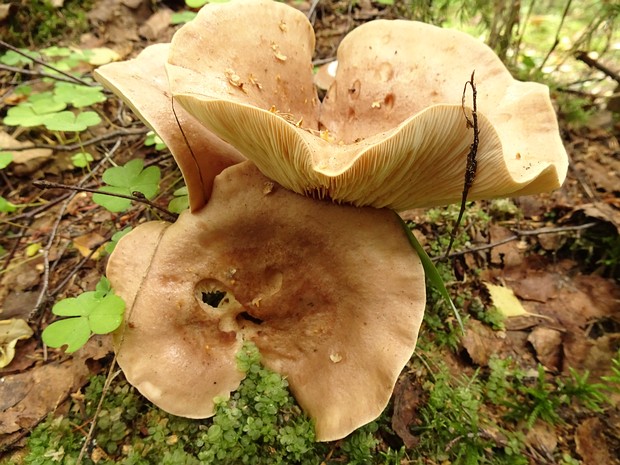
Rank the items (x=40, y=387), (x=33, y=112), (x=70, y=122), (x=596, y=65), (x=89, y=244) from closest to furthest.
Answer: (x=40, y=387), (x=70, y=122), (x=89, y=244), (x=33, y=112), (x=596, y=65)

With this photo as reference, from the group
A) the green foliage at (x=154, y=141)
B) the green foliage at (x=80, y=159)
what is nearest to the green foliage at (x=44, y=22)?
the green foliage at (x=80, y=159)

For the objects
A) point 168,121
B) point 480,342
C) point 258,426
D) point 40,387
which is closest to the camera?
point 258,426

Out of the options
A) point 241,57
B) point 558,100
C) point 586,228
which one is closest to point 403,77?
point 241,57

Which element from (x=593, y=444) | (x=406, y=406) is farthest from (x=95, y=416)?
(x=593, y=444)

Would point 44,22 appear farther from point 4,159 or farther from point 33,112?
point 4,159

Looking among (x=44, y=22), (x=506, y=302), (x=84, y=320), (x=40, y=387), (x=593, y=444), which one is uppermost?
(x=44, y=22)

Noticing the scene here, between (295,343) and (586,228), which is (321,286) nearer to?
(295,343)

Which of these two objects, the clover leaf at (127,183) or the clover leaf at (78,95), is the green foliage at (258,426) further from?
the clover leaf at (78,95)
